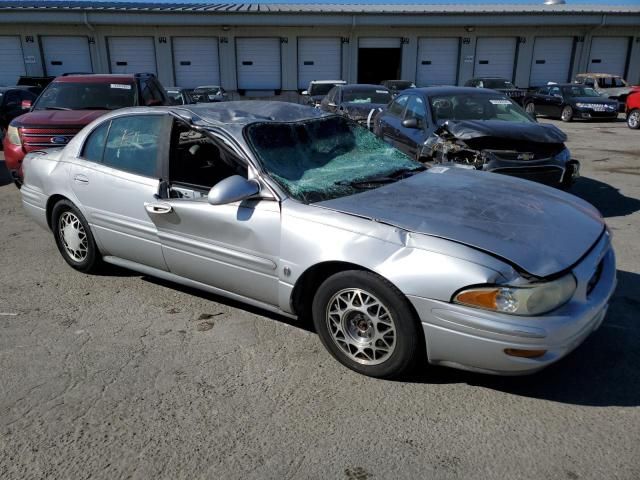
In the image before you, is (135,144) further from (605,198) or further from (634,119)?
(634,119)

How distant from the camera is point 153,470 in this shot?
2330 millimetres

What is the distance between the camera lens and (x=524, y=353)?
100 inches

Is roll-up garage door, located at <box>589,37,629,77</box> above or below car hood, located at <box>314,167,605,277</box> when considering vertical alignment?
above

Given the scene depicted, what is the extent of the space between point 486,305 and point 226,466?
1438 mm

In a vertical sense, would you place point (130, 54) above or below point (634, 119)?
above

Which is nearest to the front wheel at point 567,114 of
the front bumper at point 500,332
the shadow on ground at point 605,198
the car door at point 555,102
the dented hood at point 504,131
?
the car door at point 555,102

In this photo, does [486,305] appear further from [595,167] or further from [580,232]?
[595,167]

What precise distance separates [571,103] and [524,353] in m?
19.5

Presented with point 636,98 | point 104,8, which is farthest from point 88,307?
point 104,8

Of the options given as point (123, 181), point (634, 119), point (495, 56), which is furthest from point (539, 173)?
point (495, 56)

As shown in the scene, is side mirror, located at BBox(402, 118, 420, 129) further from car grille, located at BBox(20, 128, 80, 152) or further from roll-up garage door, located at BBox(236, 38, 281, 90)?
roll-up garage door, located at BBox(236, 38, 281, 90)

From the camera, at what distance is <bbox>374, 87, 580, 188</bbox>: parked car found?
6.19 metres

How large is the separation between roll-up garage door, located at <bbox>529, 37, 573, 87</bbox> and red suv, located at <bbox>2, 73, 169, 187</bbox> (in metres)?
25.5

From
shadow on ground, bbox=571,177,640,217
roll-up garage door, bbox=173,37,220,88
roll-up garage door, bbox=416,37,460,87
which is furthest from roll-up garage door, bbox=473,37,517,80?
shadow on ground, bbox=571,177,640,217
